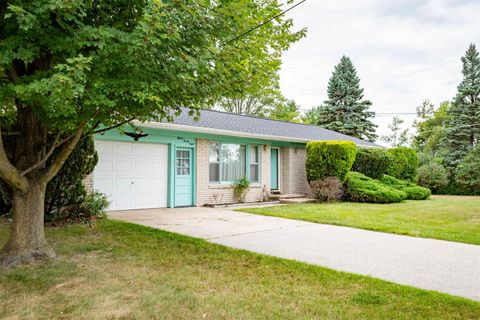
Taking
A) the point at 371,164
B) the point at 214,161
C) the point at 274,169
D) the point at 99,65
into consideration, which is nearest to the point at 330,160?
the point at 274,169

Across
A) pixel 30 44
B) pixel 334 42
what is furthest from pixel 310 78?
pixel 30 44

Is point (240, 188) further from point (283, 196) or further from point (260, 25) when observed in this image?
point (260, 25)

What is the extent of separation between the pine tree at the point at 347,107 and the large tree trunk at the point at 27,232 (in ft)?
81.6

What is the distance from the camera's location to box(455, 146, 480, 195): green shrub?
1889 cm

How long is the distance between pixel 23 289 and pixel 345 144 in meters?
12.0

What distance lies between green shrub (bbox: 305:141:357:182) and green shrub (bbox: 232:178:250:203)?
9.27 feet

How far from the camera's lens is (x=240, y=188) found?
12789 millimetres

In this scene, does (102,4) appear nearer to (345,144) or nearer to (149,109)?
(149,109)

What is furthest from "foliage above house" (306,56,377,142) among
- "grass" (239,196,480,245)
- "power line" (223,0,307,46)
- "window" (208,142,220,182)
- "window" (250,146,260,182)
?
"power line" (223,0,307,46)

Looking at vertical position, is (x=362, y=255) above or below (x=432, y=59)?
below

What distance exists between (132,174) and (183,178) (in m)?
1.79

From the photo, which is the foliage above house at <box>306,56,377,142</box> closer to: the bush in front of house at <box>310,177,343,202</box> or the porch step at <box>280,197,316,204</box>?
the bush in front of house at <box>310,177,343,202</box>

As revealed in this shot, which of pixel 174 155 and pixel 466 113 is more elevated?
pixel 466 113

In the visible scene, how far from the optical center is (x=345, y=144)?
13.5 meters
